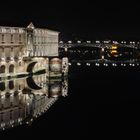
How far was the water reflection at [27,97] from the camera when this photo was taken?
846 inches

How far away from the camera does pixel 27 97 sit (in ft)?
90.1

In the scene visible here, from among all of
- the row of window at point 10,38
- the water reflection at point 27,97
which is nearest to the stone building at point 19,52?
the row of window at point 10,38

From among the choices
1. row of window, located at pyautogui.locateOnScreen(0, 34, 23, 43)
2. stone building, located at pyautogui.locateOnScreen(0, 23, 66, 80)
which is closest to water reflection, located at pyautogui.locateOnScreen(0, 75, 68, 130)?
stone building, located at pyautogui.locateOnScreen(0, 23, 66, 80)

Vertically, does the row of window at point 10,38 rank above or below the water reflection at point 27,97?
above

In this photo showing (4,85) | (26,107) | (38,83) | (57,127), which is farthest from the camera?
(38,83)

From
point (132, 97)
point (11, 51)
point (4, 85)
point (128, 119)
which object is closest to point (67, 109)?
point (128, 119)

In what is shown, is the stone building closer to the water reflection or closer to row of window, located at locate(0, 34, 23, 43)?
row of window, located at locate(0, 34, 23, 43)

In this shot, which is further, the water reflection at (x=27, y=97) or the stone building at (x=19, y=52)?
the stone building at (x=19, y=52)

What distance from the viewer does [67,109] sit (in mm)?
24484

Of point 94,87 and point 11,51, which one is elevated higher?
point 11,51

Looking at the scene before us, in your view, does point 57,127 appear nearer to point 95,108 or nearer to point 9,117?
point 9,117

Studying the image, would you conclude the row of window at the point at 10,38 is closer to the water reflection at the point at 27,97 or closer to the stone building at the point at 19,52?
the stone building at the point at 19,52

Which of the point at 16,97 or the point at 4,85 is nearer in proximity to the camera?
the point at 16,97

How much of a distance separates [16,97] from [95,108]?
5019 mm
